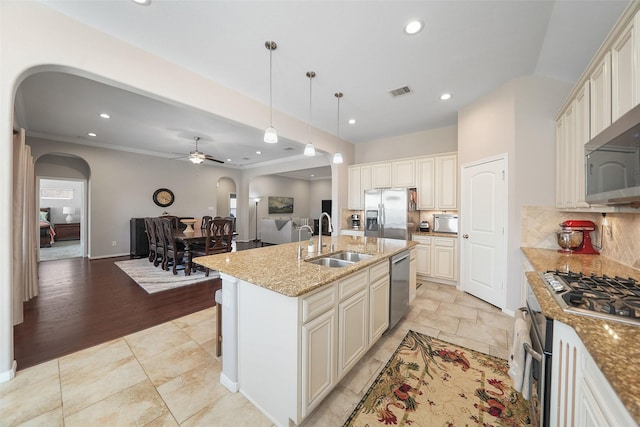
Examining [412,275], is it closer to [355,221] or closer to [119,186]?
[355,221]

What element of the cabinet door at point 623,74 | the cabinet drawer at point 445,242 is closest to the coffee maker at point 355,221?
the cabinet drawer at point 445,242

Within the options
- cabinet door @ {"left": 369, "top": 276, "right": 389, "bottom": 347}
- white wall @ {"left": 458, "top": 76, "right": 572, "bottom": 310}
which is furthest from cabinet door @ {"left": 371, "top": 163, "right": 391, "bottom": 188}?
cabinet door @ {"left": 369, "top": 276, "right": 389, "bottom": 347}

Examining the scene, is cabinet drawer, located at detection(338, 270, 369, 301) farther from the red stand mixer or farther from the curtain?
the curtain

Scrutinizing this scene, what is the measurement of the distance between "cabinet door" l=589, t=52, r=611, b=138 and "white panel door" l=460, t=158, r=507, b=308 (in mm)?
1282

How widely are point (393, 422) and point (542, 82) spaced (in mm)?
3910

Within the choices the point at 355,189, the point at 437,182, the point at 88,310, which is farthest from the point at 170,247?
the point at 437,182

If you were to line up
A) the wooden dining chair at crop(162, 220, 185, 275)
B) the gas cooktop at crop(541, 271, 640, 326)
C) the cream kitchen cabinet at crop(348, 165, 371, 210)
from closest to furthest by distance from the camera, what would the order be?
the gas cooktop at crop(541, 271, 640, 326) → the wooden dining chair at crop(162, 220, 185, 275) → the cream kitchen cabinet at crop(348, 165, 371, 210)

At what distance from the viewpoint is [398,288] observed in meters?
2.59

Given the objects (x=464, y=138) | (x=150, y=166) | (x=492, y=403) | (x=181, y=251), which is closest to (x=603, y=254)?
(x=492, y=403)

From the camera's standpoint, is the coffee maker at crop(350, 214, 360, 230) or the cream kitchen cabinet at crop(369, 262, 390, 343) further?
the coffee maker at crop(350, 214, 360, 230)

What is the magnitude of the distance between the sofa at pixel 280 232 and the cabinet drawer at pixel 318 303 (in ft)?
20.5

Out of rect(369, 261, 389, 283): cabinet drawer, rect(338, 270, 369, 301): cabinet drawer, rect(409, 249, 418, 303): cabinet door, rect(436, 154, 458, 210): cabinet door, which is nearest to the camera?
rect(338, 270, 369, 301): cabinet drawer

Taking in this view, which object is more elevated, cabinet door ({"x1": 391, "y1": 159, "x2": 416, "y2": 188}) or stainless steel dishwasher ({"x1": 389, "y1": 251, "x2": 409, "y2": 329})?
cabinet door ({"x1": 391, "y1": 159, "x2": 416, "y2": 188})

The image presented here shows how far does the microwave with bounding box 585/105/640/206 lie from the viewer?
1.07 meters
